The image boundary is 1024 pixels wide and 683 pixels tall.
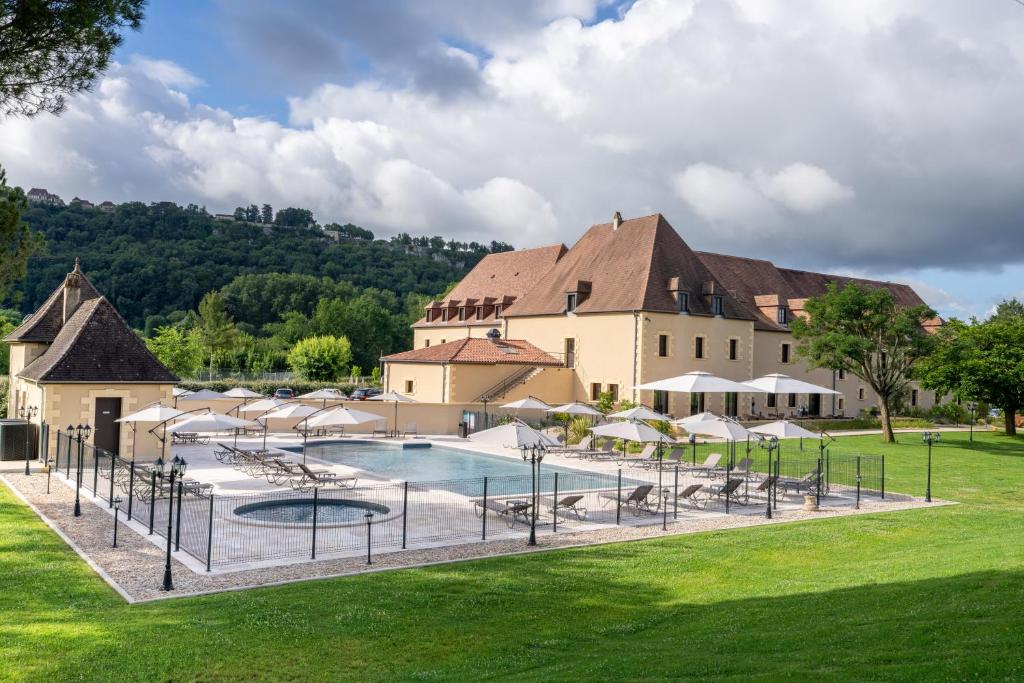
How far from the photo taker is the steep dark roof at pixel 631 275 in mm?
40750

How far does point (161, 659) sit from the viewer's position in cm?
813

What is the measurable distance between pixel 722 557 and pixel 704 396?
2872 centimetres

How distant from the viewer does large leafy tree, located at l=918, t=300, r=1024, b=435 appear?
34250mm

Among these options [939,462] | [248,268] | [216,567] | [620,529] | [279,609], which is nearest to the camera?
[279,609]

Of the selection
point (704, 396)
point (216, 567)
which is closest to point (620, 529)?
point (216, 567)

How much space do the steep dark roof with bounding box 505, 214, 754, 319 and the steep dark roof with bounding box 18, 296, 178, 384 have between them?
75.4 feet

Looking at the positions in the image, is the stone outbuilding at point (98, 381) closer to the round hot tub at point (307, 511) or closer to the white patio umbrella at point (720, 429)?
the round hot tub at point (307, 511)

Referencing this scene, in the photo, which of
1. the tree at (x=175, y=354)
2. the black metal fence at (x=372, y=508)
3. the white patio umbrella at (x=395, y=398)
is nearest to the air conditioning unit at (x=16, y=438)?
the black metal fence at (x=372, y=508)

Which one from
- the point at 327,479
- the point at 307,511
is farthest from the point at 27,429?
the point at 307,511

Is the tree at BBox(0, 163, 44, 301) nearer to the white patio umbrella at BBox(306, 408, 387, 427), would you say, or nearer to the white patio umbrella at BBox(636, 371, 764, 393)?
the white patio umbrella at BBox(306, 408, 387, 427)

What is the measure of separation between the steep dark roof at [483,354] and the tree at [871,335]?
44.9 ft

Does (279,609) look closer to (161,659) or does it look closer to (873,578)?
(161,659)

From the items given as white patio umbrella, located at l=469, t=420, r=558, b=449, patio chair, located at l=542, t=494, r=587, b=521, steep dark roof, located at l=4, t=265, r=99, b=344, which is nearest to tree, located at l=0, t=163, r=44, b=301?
white patio umbrella, located at l=469, t=420, r=558, b=449

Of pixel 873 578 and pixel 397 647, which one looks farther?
pixel 873 578
